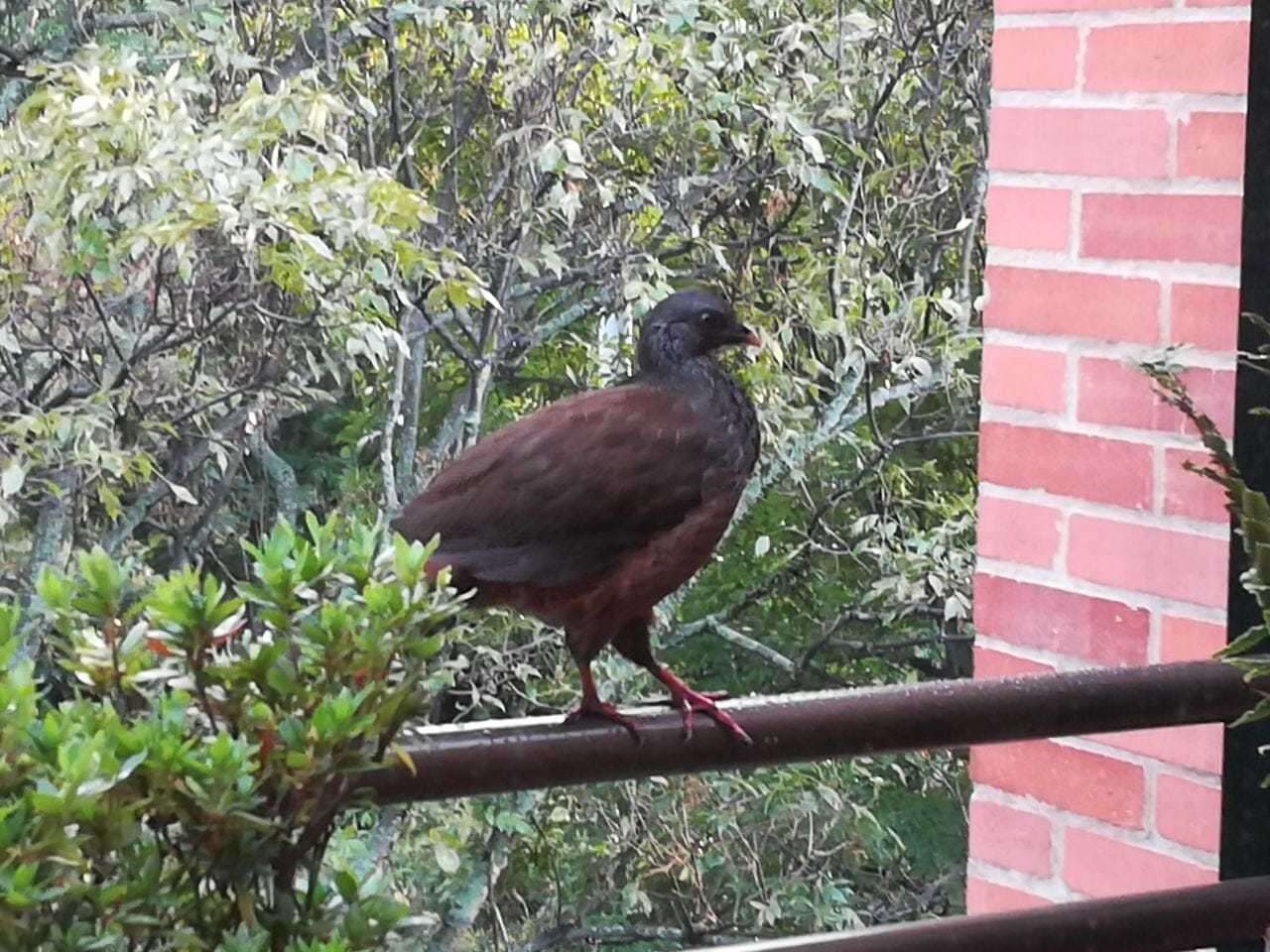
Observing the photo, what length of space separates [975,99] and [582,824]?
1838 mm

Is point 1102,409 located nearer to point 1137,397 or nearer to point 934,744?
point 1137,397

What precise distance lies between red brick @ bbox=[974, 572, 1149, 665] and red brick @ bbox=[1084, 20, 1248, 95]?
0.47m

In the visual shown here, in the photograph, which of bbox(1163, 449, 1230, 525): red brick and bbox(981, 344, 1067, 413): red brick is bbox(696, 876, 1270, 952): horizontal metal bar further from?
bbox(981, 344, 1067, 413): red brick

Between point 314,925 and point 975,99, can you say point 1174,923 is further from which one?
point 975,99

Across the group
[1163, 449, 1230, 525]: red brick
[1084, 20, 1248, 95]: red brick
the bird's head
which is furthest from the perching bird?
[1084, 20, 1248, 95]: red brick

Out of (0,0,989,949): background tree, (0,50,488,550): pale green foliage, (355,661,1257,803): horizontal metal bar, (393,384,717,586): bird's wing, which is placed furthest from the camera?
(0,0,989,949): background tree

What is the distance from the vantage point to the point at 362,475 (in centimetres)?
455

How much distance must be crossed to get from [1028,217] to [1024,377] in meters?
0.15

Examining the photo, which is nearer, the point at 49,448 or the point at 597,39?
the point at 49,448

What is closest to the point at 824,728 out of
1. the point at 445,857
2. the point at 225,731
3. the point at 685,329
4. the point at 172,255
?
the point at 225,731

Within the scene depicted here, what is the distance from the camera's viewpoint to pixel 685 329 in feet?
6.84

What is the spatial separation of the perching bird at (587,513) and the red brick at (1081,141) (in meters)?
0.42

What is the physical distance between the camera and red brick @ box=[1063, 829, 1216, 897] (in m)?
1.87

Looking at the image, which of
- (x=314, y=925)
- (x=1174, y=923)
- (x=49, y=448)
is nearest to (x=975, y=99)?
(x=49, y=448)
